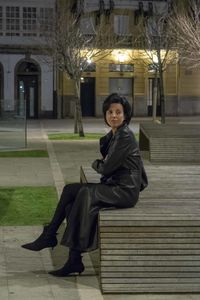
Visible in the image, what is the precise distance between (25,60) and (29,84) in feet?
5.18

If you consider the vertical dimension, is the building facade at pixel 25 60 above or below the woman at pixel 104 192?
above

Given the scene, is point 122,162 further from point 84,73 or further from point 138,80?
point 138,80

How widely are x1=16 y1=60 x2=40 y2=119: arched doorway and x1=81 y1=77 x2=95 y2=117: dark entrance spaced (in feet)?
10.5

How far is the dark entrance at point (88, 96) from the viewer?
144 feet

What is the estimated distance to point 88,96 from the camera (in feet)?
145

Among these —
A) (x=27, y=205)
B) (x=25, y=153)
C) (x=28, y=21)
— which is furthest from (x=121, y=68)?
(x=27, y=205)

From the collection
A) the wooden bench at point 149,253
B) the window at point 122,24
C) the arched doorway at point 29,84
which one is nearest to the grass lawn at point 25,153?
the wooden bench at point 149,253

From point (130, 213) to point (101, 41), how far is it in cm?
2555

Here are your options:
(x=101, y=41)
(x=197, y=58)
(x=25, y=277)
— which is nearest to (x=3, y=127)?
(x=197, y=58)

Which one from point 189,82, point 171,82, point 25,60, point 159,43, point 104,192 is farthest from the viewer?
point 189,82

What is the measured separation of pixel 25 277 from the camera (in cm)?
637

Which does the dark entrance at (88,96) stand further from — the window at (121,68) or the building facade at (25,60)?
the building facade at (25,60)

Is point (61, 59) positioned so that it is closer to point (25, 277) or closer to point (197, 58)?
point (197, 58)

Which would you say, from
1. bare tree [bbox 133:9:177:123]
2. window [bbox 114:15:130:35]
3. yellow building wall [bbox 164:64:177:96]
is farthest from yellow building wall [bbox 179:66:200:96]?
bare tree [bbox 133:9:177:123]
